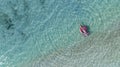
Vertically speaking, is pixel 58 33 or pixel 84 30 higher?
pixel 58 33

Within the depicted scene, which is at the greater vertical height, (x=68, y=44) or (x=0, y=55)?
(x=0, y=55)

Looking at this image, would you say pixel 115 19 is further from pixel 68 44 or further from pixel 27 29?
pixel 27 29

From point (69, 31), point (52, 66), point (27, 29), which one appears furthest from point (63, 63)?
point (27, 29)

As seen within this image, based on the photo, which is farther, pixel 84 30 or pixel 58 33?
pixel 58 33

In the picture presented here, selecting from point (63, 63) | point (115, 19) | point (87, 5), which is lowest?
point (63, 63)

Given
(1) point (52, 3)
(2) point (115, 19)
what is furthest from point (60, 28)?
(2) point (115, 19)

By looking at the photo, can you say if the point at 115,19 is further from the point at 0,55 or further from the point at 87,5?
the point at 0,55
